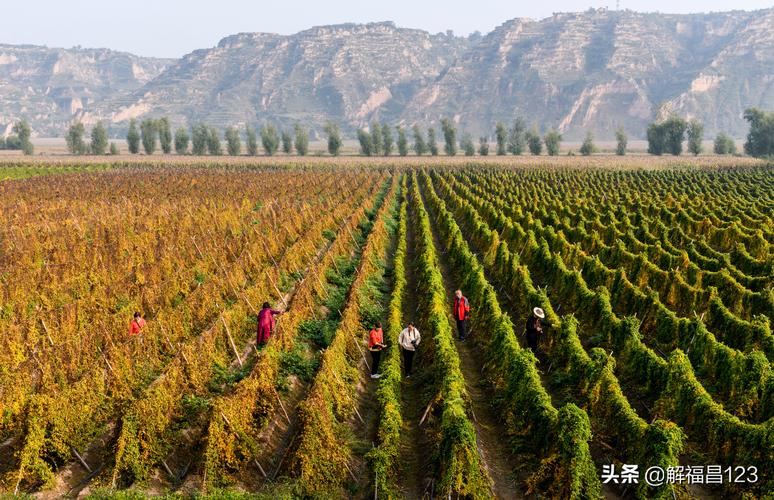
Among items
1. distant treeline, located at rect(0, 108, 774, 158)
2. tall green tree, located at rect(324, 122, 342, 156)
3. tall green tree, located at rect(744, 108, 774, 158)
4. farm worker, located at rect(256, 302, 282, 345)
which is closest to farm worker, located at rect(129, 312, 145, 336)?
farm worker, located at rect(256, 302, 282, 345)

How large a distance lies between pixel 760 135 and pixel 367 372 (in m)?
100

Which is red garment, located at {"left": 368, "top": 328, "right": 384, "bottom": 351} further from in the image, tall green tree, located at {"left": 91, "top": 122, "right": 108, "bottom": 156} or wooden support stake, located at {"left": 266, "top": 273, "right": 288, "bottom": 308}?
tall green tree, located at {"left": 91, "top": 122, "right": 108, "bottom": 156}

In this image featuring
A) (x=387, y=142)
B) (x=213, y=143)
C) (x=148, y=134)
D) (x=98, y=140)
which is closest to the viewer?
(x=98, y=140)

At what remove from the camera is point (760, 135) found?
94875 mm

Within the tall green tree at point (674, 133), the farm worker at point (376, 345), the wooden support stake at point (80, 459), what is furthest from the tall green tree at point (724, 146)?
the wooden support stake at point (80, 459)

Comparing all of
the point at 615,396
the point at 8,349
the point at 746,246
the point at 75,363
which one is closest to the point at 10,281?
the point at 8,349

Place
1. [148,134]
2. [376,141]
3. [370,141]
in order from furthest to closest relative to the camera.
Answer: [376,141], [370,141], [148,134]

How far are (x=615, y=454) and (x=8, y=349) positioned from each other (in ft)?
42.0

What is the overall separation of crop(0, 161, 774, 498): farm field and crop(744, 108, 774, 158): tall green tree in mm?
78151

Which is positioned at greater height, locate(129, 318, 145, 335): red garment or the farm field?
locate(129, 318, 145, 335): red garment

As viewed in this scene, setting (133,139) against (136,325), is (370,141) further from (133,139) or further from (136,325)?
(136,325)

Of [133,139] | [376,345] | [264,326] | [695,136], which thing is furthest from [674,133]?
[264,326]

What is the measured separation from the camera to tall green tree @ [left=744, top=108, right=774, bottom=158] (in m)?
93.6

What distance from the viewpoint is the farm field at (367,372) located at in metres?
9.86
